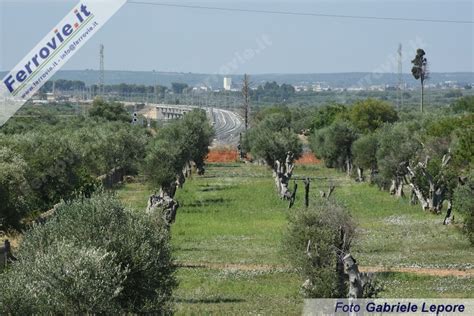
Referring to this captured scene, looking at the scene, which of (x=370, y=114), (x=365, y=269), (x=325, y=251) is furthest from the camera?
(x=370, y=114)

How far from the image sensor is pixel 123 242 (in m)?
22.5

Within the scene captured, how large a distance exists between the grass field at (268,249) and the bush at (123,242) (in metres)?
2.74

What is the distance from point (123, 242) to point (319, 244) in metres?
8.80

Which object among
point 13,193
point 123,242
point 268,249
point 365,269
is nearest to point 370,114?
point 268,249

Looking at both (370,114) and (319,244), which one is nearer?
(319,244)

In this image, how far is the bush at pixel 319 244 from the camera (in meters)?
26.7

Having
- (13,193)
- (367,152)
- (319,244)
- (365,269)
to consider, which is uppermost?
(13,193)

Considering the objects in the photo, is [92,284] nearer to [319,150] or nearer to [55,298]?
[55,298]

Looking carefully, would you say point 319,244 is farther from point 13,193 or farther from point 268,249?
point 13,193

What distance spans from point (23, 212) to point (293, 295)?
14.8 meters

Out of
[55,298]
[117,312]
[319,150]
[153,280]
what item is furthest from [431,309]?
[319,150]

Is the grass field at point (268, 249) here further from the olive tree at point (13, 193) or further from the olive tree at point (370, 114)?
the olive tree at point (370, 114)

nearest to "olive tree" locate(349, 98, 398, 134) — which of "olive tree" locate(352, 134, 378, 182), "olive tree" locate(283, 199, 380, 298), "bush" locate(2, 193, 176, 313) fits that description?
"olive tree" locate(352, 134, 378, 182)

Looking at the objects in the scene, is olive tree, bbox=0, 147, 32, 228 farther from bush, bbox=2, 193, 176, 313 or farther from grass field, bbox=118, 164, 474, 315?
bush, bbox=2, 193, 176, 313
